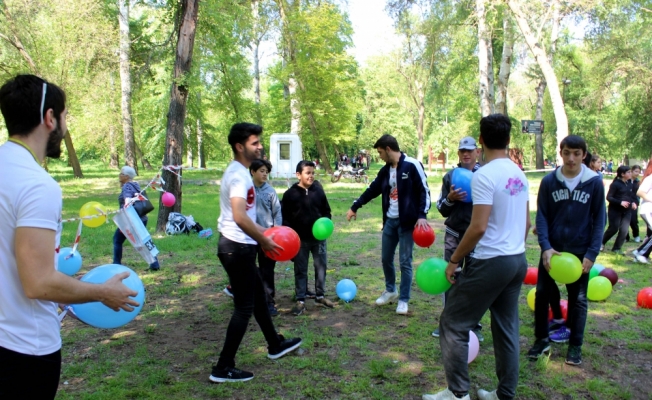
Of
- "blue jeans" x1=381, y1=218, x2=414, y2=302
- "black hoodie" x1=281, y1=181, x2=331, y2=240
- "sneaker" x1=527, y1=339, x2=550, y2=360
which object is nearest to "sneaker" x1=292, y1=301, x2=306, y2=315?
"black hoodie" x1=281, y1=181, x2=331, y2=240

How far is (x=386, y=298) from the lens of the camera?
5977 mm

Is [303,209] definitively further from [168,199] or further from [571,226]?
[168,199]

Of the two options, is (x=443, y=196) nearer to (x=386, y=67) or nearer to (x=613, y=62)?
(x=613, y=62)

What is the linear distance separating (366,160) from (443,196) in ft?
165

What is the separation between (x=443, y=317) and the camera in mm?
3359

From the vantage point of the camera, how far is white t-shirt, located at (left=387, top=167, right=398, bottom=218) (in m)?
5.44

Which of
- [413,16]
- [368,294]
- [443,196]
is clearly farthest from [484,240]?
[413,16]

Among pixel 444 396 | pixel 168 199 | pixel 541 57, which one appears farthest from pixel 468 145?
pixel 541 57

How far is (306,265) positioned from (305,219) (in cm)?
59

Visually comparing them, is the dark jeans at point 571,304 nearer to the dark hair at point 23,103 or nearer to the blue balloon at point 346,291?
the blue balloon at point 346,291

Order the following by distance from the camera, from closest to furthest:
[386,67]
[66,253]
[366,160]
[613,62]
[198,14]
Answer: [66,253], [198,14], [613,62], [386,67], [366,160]

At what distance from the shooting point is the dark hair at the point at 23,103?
1856 mm

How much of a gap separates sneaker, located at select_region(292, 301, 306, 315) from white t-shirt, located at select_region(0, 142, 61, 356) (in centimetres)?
396

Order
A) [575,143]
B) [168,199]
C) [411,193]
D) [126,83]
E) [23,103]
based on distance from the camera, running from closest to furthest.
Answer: [23,103] < [575,143] < [411,193] < [168,199] < [126,83]
